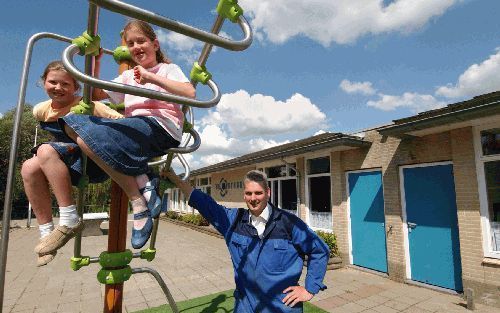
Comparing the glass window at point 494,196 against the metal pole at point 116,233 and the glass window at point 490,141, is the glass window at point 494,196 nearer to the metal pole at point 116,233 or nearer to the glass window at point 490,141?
the glass window at point 490,141

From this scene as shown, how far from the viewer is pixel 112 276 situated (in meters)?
1.67

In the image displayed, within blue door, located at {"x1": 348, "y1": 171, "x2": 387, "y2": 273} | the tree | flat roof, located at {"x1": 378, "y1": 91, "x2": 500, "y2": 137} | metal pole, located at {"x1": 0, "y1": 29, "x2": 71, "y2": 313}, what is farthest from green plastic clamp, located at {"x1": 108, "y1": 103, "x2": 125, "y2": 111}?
the tree

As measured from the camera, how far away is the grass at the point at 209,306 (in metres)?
5.27

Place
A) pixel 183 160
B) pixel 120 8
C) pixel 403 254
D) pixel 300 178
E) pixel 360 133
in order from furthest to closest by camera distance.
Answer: pixel 300 178 → pixel 360 133 → pixel 403 254 → pixel 183 160 → pixel 120 8

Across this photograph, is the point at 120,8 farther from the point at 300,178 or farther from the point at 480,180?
the point at 300,178

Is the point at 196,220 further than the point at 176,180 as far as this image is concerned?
Yes

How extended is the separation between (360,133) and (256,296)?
6971 millimetres

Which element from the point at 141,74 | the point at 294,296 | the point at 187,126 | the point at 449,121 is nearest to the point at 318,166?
the point at 449,121

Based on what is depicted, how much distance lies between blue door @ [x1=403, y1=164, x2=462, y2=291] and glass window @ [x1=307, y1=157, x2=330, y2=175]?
2.65 meters

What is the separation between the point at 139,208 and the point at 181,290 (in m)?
5.98

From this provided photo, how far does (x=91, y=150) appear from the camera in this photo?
1.32 m

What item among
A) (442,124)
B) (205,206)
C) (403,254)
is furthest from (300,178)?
(205,206)

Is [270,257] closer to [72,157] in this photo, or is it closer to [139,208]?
[139,208]

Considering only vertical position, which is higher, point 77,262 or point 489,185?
point 489,185
